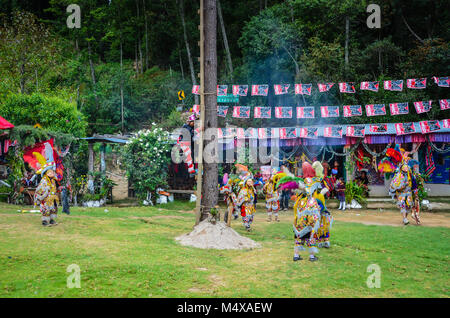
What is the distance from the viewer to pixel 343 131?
61.8 feet

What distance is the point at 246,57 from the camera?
1119 inches

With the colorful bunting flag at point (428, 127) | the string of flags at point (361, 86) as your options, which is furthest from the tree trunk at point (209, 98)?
the colorful bunting flag at point (428, 127)

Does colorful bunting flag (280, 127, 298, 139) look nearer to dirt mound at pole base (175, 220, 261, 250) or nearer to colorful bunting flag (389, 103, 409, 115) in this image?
colorful bunting flag (389, 103, 409, 115)

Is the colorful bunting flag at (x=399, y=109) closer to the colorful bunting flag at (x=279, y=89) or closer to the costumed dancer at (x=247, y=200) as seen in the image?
the colorful bunting flag at (x=279, y=89)

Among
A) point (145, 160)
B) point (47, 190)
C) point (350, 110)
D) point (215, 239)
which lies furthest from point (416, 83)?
point (47, 190)

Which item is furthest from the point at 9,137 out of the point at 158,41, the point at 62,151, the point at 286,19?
the point at 158,41

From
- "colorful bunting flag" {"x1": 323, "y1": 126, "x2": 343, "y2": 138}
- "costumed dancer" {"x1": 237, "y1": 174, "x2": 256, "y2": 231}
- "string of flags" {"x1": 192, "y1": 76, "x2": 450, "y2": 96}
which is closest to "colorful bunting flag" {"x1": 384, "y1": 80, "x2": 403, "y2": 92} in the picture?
"string of flags" {"x1": 192, "y1": 76, "x2": 450, "y2": 96}

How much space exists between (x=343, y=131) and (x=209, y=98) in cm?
1115

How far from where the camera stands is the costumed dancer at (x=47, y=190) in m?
9.88

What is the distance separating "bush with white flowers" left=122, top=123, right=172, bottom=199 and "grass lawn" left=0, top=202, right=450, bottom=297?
5.77 m

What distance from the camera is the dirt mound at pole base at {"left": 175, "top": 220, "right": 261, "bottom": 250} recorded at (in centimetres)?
852

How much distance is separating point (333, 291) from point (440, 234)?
22.5 ft

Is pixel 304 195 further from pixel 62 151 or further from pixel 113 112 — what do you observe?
pixel 113 112

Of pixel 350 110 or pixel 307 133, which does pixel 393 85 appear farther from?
pixel 307 133
